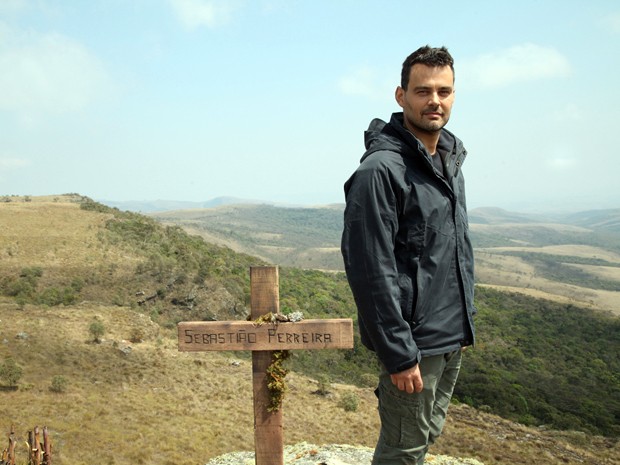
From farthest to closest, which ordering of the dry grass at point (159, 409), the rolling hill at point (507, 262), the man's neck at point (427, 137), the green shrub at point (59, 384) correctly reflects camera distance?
1. the rolling hill at point (507, 262)
2. the green shrub at point (59, 384)
3. the dry grass at point (159, 409)
4. the man's neck at point (427, 137)

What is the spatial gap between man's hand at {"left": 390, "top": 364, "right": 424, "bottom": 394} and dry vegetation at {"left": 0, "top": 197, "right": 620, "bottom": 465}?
5.18m

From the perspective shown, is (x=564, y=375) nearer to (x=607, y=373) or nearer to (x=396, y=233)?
(x=607, y=373)

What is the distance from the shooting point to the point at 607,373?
980 inches

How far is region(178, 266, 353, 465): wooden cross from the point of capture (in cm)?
302

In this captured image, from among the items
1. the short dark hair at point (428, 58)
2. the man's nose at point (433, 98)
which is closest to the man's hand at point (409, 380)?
the man's nose at point (433, 98)

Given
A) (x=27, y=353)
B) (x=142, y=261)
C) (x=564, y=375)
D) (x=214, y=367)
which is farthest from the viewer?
(x=564, y=375)

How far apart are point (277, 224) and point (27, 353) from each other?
153 metres

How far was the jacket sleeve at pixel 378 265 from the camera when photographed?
1829mm

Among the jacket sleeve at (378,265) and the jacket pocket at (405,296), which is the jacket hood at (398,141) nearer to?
the jacket sleeve at (378,265)

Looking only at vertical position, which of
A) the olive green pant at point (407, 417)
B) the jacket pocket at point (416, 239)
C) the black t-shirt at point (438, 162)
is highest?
the black t-shirt at point (438, 162)

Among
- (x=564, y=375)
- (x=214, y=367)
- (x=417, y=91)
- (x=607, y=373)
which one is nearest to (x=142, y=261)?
(x=214, y=367)

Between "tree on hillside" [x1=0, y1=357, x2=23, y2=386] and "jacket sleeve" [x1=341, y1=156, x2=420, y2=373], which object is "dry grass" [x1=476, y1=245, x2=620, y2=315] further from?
"jacket sleeve" [x1=341, y1=156, x2=420, y2=373]

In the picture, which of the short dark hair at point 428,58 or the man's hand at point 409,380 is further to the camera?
the short dark hair at point 428,58

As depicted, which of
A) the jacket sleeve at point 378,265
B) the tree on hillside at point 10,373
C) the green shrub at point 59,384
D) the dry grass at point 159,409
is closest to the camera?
the jacket sleeve at point 378,265
